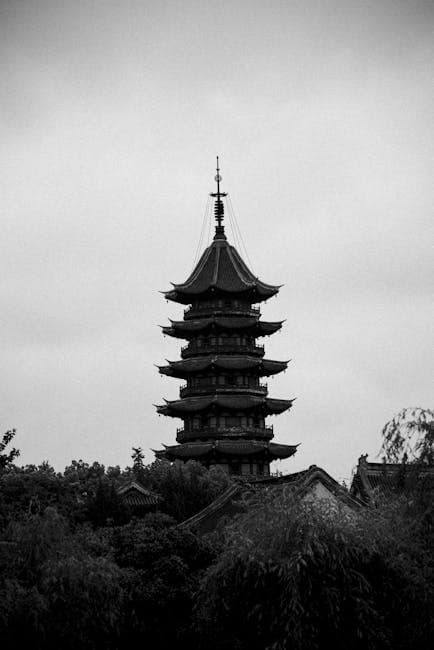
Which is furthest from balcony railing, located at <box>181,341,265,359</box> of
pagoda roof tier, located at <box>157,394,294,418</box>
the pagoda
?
pagoda roof tier, located at <box>157,394,294,418</box>

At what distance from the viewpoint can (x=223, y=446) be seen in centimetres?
6506

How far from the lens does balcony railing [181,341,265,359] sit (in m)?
68.0

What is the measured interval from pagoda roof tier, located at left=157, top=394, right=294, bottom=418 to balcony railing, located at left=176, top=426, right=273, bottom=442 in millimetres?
1184

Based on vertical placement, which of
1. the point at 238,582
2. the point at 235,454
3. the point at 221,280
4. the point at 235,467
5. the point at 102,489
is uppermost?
the point at 221,280

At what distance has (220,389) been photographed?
2630 inches

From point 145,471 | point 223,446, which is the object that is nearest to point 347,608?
point 145,471

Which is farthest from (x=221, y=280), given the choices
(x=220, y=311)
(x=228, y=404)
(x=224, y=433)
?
(x=224, y=433)

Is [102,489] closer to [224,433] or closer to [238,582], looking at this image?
[224,433]

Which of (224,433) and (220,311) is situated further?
(220,311)

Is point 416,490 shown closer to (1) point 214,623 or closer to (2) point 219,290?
(1) point 214,623

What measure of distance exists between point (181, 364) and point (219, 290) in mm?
4988

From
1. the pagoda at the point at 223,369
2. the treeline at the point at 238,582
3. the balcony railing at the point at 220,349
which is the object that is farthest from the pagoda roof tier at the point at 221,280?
the treeline at the point at 238,582

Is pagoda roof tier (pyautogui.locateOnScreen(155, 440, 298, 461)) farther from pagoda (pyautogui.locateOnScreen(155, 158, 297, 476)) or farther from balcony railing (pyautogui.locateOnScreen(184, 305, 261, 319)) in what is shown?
balcony railing (pyautogui.locateOnScreen(184, 305, 261, 319))

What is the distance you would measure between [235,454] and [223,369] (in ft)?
18.0
